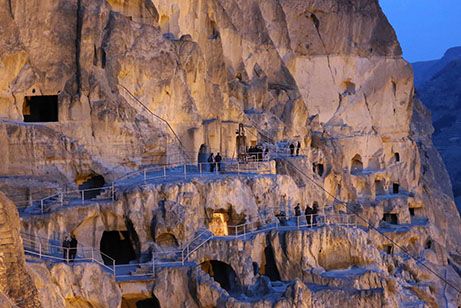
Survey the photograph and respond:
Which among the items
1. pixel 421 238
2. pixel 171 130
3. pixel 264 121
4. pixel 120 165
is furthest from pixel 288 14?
pixel 120 165

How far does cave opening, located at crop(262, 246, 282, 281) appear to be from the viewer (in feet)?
114

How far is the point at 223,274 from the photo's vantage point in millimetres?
33906

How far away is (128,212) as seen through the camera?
32.6 m

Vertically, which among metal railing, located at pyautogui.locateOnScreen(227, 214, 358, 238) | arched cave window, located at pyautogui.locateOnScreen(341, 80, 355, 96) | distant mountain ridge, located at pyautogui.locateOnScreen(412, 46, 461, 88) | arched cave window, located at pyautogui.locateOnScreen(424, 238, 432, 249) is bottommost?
arched cave window, located at pyautogui.locateOnScreen(424, 238, 432, 249)

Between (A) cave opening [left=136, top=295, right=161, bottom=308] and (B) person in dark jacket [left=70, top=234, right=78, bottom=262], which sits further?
(A) cave opening [left=136, top=295, right=161, bottom=308]

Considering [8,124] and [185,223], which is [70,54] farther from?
[185,223]

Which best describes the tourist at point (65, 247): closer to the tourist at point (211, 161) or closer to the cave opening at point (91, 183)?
the cave opening at point (91, 183)

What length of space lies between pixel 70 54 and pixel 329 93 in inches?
1029

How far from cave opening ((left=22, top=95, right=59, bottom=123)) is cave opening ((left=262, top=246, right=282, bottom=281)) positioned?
1036cm

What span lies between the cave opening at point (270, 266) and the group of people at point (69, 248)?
7.62 metres

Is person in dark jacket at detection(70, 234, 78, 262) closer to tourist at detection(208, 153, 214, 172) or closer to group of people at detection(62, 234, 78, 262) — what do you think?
group of people at detection(62, 234, 78, 262)

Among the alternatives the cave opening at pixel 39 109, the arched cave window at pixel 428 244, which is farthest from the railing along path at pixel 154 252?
the arched cave window at pixel 428 244

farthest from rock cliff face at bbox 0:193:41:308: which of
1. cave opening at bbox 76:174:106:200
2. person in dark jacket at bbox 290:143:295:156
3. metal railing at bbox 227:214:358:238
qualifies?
person in dark jacket at bbox 290:143:295:156

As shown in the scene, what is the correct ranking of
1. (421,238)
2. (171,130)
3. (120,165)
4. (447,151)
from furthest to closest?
(447,151) < (421,238) < (171,130) < (120,165)
